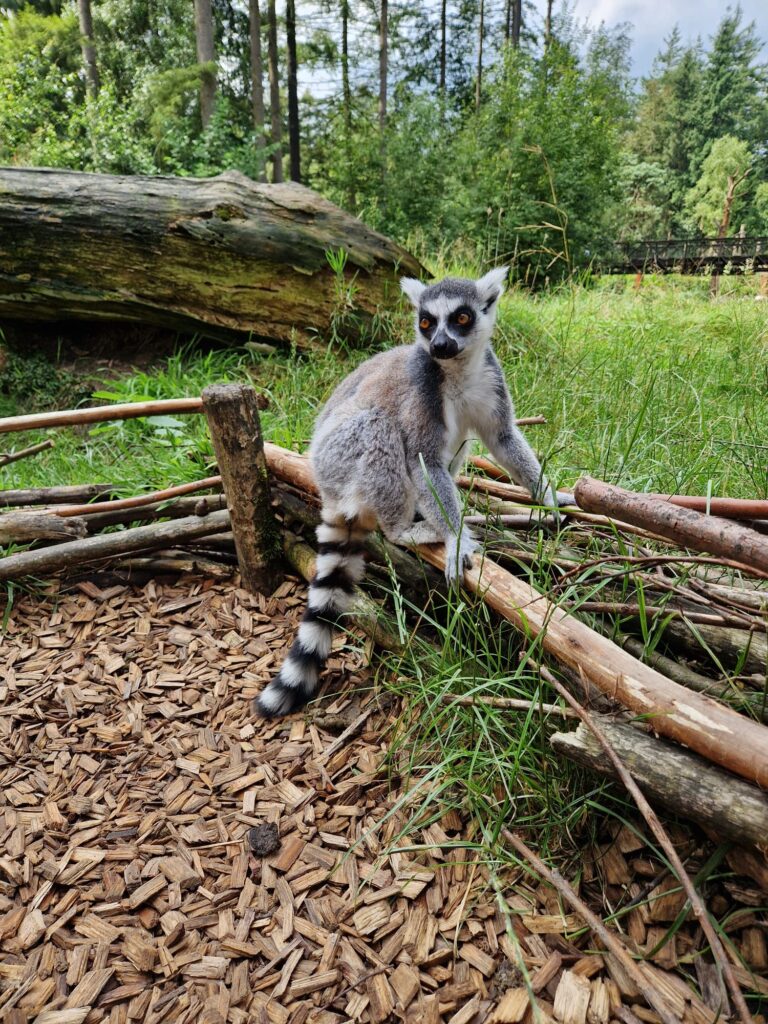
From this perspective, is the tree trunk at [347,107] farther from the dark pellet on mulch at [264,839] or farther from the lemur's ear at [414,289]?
the dark pellet on mulch at [264,839]

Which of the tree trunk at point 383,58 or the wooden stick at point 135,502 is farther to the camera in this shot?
the tree trunk at point 383,58

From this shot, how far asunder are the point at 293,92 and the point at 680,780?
18759 mm

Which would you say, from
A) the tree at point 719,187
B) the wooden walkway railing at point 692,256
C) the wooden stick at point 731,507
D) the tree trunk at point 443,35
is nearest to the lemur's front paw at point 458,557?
the wooden stick at point 731,507

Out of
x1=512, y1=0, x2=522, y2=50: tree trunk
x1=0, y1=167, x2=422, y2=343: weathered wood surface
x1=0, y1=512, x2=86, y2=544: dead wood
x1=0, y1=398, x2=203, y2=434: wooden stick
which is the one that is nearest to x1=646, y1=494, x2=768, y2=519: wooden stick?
x1=0, y1=398, x2=203, y2=434: wooden stick

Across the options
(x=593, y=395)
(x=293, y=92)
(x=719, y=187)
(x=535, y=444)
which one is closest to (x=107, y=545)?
(x=535, y=444)

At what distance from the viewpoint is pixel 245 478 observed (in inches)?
103

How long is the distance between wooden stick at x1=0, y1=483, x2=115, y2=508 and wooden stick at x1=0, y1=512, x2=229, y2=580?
0.36 metres

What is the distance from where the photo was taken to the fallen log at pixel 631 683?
118 centimetres

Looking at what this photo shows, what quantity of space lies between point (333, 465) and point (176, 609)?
1.06 meters

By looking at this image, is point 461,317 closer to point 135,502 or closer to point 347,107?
point 135,502

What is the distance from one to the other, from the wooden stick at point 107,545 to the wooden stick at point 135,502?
133mm

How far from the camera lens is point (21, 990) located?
145 cm

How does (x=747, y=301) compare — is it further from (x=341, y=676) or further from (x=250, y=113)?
(x=250, y=113)

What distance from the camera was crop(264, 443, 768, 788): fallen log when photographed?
118 cm
